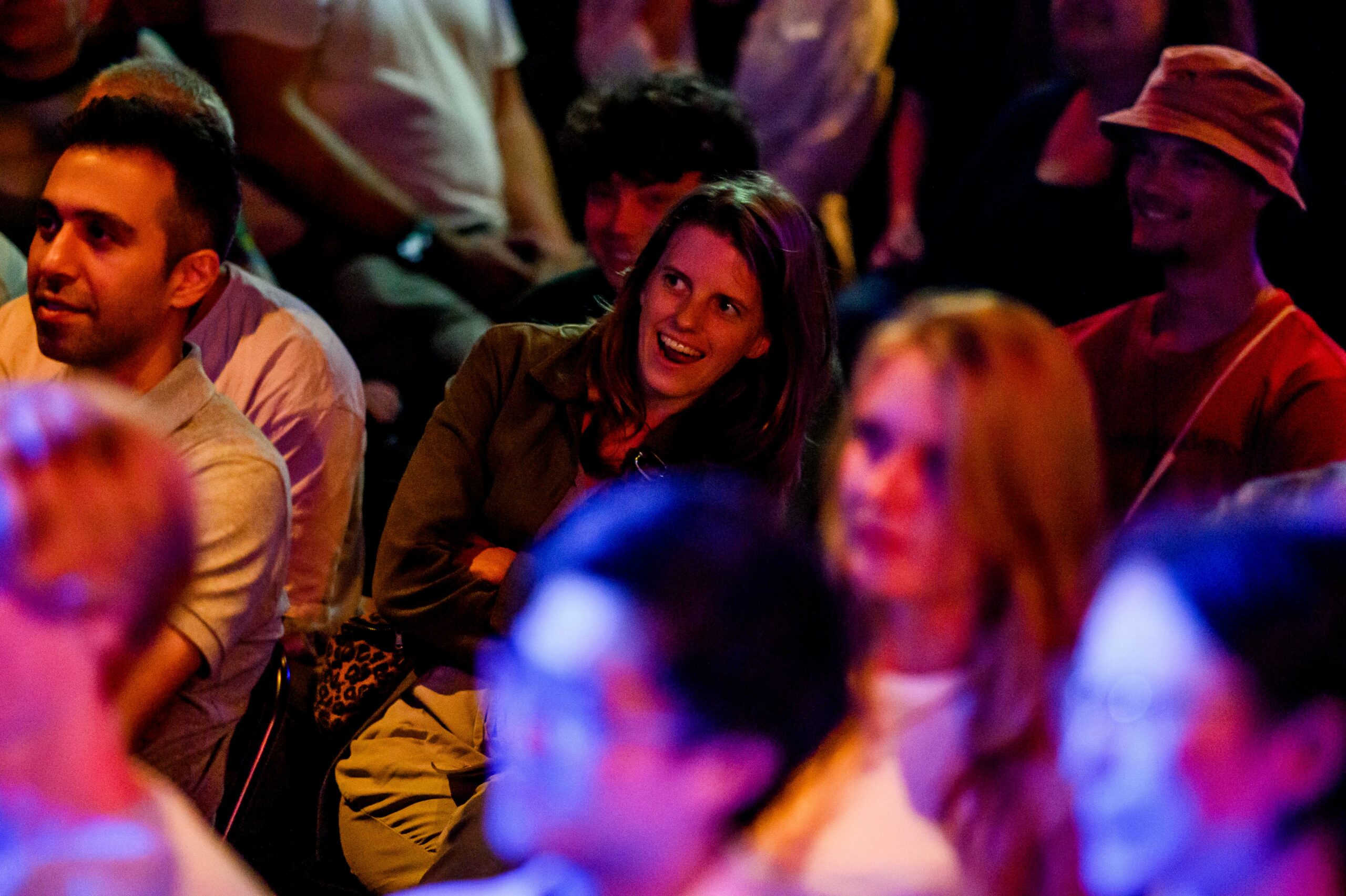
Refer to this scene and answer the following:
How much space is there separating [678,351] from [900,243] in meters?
1.80

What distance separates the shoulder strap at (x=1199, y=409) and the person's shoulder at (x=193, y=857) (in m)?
1.87

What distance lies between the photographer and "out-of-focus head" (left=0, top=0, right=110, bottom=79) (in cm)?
336

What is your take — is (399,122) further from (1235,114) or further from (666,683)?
(666,683)

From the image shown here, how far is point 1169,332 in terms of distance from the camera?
2.71 metres

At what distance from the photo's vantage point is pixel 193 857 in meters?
1.09

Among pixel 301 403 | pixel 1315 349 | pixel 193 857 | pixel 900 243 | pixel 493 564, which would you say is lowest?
pixel 900 243

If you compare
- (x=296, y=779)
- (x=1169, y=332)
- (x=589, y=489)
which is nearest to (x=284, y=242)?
(x=296, y=779)

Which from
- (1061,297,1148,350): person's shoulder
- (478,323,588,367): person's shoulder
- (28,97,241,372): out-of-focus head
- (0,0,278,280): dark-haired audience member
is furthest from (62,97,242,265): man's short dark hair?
(1061,297,1148,350): person's shoulder

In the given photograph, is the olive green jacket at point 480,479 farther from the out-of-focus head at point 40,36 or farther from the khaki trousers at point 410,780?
the out-of-focus head at point 40,36

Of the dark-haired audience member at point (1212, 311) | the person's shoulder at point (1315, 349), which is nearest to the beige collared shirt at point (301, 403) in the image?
the dark-haired audience member at point (1212, 311)

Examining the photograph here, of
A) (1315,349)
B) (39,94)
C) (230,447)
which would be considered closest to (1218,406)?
(1315,349)

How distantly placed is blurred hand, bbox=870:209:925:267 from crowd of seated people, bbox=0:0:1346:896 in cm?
3

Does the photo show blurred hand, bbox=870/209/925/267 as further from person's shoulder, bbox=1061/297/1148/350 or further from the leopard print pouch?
the leopard print pouch

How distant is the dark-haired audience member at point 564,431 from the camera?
222 centimetres
